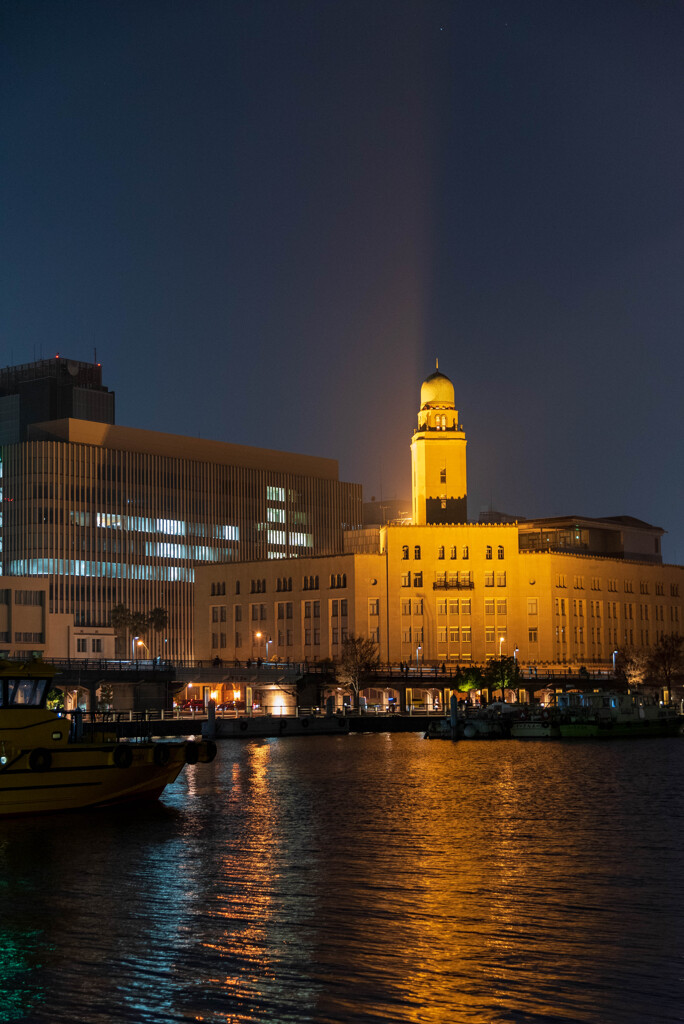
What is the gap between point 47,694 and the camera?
174ft

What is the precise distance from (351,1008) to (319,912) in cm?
924

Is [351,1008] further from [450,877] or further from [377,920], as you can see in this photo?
[450,877]

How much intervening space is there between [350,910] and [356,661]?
456 ft

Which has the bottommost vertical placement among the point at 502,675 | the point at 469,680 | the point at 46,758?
the point at 46,758

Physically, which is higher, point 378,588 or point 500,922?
point 378,588

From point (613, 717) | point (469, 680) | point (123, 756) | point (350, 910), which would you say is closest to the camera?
point (350, 910)

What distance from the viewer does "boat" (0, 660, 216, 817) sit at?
5153 centimetres

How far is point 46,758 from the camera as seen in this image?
52.8 meters

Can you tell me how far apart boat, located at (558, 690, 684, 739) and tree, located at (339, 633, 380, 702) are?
40.5m

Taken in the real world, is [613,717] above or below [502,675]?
below

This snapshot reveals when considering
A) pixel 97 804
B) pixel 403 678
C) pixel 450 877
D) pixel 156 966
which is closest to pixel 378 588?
pixel 403 678

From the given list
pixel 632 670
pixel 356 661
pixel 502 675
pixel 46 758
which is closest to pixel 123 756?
pixel 46 758

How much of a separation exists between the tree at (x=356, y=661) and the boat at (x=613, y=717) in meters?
40.5

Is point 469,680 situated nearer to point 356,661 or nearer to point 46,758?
point 356,661
